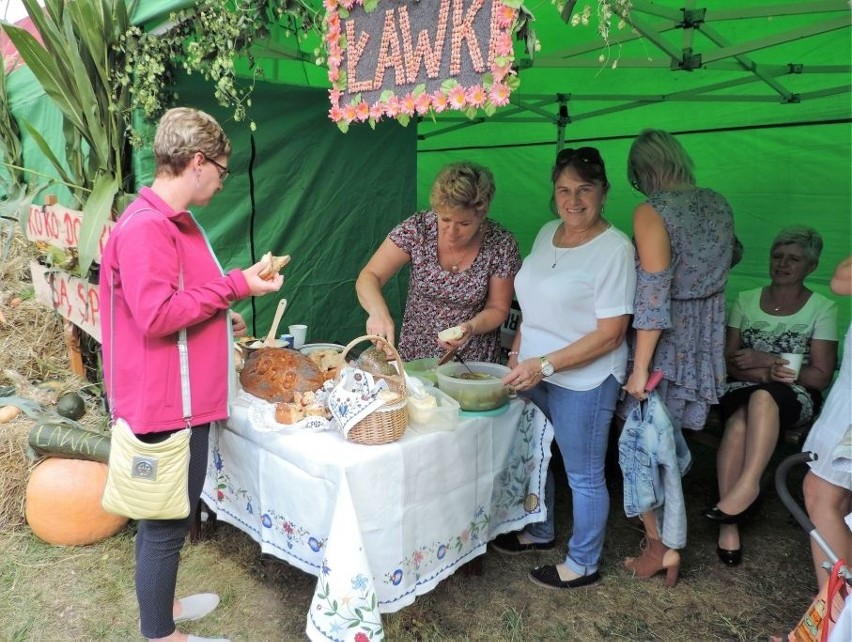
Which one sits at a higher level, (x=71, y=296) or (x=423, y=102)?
(x=423, y=102)

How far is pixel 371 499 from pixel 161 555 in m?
0.73

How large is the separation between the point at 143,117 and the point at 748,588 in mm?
3577

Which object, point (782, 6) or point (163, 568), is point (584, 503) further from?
point (782, 6)

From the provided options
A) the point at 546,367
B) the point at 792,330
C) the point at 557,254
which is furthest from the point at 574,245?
the point at 792,330

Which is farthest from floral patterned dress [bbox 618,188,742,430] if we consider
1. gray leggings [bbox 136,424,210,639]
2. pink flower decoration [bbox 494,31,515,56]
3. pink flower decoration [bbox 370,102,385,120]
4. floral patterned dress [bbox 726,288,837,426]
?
gray leggings [bbox 136,424,210,639]

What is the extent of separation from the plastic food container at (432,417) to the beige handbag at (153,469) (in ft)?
2.33

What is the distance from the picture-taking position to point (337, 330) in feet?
14.3

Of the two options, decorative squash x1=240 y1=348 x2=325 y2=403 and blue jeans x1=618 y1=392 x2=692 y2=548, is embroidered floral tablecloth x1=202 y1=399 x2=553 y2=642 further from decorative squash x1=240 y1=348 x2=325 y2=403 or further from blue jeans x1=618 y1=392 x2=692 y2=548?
blue jeans x1=618 y1=392 x2=692 y2=548

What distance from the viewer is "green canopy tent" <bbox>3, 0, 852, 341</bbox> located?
11.6 ft

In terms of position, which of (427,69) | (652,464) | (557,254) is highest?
(427,69)

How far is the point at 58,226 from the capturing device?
3.32 m

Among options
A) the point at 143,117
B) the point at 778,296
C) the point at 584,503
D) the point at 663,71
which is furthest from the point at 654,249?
the point at 663,71

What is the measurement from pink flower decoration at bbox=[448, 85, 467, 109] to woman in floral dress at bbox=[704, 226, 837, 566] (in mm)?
2122

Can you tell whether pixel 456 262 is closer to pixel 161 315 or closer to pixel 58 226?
pixel 161 315
